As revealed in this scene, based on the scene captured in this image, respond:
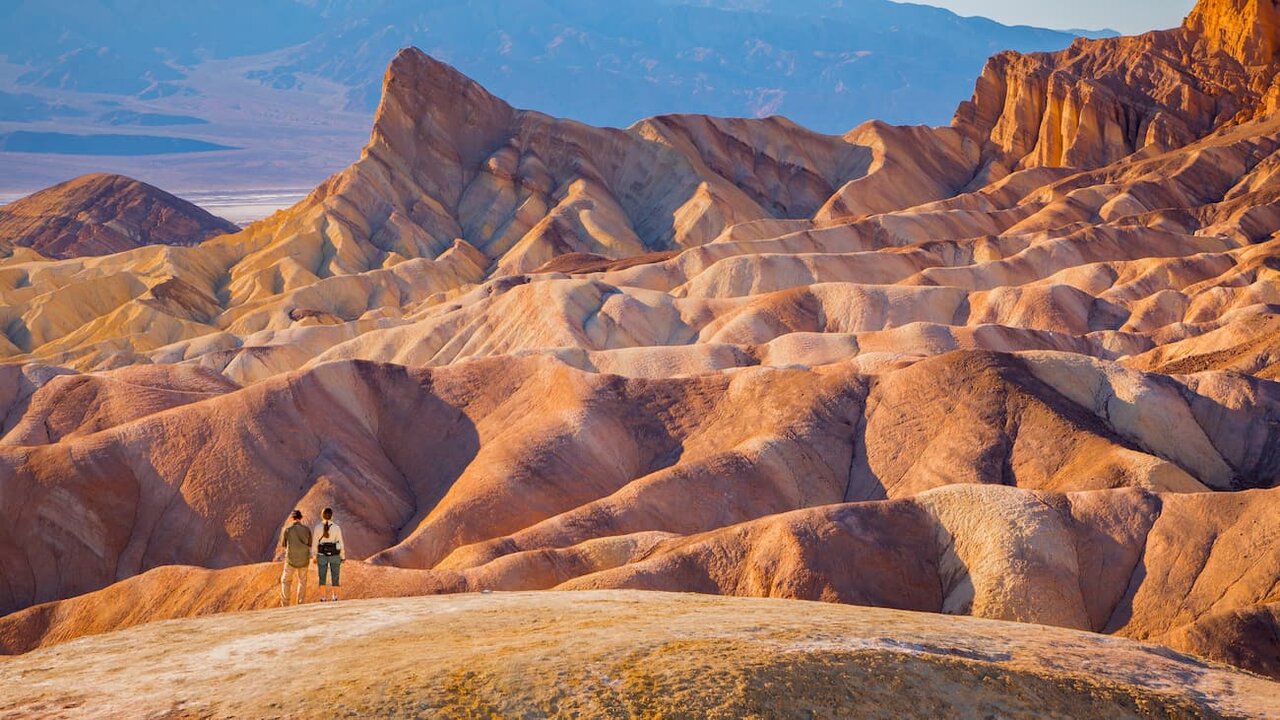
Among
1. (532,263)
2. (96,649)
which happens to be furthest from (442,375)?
(532,263)

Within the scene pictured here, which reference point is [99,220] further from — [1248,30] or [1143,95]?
[1248,30]

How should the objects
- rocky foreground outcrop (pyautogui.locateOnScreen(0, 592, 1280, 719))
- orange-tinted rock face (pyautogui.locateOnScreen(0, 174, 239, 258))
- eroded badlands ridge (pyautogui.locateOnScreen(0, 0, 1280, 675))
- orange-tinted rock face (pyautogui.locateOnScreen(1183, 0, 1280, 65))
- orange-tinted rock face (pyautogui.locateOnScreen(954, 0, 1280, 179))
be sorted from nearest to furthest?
rocky foreground outcrop (pyautogui.locateOnScreen(0, 592, 1280, 719))
eroded badlands ridge (pyautogui.locateOnScreen(0, 0, 1280, 675))
orange-tinted rock face (pyautogui.locateOnScreen(954, 0, 1280, 179))
orange-tinted rock face (pyautogui.locateOnScreen(1183, 0, 1280, 65))
orange-tinted rock face (pyautogui.locateOnScreen(0, 174, 239, 258))

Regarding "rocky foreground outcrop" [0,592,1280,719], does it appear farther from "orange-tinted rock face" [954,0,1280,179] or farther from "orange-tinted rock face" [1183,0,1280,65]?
"orange-tinted rock face" [1183,0,1280,65]

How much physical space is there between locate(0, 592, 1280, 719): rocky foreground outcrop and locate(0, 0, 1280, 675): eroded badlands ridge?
11062 millimetres

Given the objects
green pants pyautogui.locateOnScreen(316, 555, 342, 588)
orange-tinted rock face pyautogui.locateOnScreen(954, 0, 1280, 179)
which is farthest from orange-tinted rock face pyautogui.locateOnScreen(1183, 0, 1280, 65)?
green pants pyautogui.locateOnScreen(316, 555, 342, 588)

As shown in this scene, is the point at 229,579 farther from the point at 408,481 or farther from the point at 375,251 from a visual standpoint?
the point at 375,251

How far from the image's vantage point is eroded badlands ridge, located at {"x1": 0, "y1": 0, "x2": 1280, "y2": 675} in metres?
36.6

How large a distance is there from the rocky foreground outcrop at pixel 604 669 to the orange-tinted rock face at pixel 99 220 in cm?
12990

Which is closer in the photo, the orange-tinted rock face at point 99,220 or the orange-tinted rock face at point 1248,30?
the orange-tinted rock face at point 1248,30

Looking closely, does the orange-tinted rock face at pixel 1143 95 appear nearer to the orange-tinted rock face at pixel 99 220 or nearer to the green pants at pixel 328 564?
the orange-tinted rock face at pixel 99 220

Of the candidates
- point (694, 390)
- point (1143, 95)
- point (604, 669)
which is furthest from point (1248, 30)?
point (604, 669)

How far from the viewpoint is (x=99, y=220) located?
148625mm

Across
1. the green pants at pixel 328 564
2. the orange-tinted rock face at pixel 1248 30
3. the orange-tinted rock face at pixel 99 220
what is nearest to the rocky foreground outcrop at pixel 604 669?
the green pants at pixel 328 564

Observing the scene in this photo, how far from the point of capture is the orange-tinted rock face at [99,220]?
144 meters
